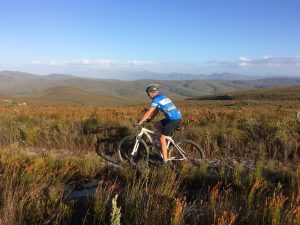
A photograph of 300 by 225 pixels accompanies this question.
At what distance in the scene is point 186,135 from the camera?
10328mm

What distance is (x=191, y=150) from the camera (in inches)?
338

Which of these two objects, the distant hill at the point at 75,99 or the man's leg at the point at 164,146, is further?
the distant hill at the point at 75,99

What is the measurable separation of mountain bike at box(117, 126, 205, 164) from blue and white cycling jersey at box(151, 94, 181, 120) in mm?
540

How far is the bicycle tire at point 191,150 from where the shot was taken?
827 cm

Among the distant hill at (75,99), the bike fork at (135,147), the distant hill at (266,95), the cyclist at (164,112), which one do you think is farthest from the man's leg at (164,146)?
the distant hill at (75,99)

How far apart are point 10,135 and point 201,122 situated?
20.9 feet

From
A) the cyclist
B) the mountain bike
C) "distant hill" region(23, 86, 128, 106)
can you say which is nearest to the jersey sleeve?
the cyclist

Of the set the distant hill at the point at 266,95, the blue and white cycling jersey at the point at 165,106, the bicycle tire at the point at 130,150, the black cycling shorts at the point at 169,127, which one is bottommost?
the distant hill at the point at 266,95

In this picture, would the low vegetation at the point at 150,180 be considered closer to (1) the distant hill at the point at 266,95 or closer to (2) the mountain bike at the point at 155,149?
(2) the mountain bike at the point at 155,149

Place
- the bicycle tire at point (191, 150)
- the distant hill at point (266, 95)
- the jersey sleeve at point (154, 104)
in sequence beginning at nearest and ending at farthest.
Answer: the jersey sleeve at point (154, 104)
the bicycle tire at point (191, 150)
the distant hill at point (266, 95)

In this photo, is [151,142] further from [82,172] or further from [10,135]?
[10,135]

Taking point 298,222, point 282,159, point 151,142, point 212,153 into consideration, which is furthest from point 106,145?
point 298,222

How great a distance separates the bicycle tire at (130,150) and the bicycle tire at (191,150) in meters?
0.87

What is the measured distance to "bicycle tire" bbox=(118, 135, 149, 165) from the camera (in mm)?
8325
